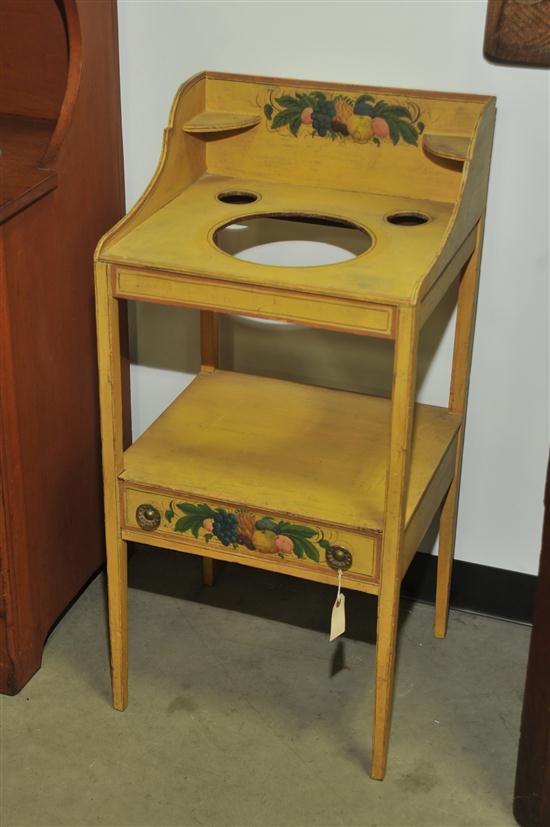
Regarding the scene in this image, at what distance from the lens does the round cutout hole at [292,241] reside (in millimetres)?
2430

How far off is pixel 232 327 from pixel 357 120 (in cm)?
54

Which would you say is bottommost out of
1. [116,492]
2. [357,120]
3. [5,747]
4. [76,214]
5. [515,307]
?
[5,747]

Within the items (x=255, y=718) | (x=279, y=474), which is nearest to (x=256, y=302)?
(x=279, y=474)

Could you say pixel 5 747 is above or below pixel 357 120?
below

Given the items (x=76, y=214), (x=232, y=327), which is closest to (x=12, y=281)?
(x=76, y=214)

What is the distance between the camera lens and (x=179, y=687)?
7.98ft

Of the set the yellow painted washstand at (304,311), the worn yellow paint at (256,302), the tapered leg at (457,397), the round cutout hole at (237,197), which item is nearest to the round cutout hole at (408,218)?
the yellow painted washstand at (304,311)

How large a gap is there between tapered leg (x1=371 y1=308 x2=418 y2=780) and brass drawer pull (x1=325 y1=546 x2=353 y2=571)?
63 mm

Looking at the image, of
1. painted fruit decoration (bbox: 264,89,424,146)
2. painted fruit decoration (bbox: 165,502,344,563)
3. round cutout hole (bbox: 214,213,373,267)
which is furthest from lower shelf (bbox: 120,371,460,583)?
painted fruit decoration (bbox: 264,89,424,146)

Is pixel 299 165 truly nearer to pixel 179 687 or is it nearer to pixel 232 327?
pixel 232 327

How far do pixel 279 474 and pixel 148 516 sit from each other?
248mm

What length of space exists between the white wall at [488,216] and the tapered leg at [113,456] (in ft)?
1.56

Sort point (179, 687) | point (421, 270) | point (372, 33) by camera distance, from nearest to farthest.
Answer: point (421, 270) < point (372, 33) < point (179, 687)

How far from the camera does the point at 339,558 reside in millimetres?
2062
